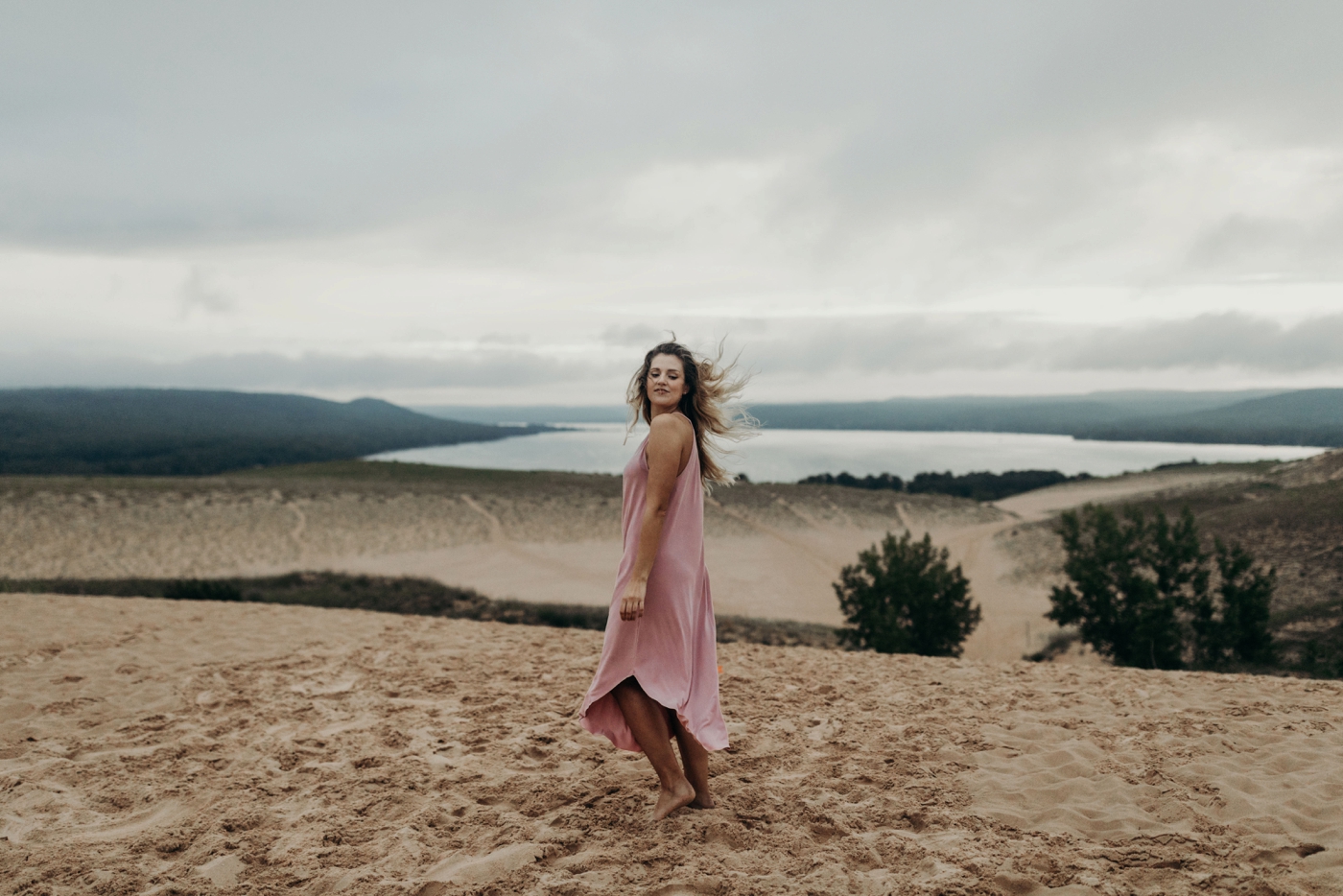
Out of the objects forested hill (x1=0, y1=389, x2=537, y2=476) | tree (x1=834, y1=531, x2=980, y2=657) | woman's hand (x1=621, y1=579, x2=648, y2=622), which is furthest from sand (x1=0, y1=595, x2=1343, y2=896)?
forested hill (x1=0, y1=389, x2=537, y2=476)

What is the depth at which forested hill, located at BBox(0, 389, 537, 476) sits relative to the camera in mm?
83375

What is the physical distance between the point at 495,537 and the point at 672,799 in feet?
111

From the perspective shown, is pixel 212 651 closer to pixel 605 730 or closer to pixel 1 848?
pixel 1 848

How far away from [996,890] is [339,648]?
23.1 ft

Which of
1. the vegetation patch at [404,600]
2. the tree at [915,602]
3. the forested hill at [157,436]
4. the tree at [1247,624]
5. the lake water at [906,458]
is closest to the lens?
the tree at [1247,624]

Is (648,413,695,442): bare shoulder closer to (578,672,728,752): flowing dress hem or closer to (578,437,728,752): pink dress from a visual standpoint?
(578,437,728,752): pink dress

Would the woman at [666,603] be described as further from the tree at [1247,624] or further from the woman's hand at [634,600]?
the tree at [1247,624]

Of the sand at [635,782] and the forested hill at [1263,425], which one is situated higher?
the forested hill at [1263,425]

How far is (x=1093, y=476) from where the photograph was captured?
6425 centimetres

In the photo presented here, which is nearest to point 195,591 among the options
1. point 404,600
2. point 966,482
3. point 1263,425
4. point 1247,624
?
point 404,600

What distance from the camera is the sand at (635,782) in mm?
3213

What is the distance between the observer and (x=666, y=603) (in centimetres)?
353

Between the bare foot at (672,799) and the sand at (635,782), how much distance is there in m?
0.06

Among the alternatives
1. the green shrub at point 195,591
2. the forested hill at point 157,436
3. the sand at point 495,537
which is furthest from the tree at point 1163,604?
the forested hill at point 157,436
